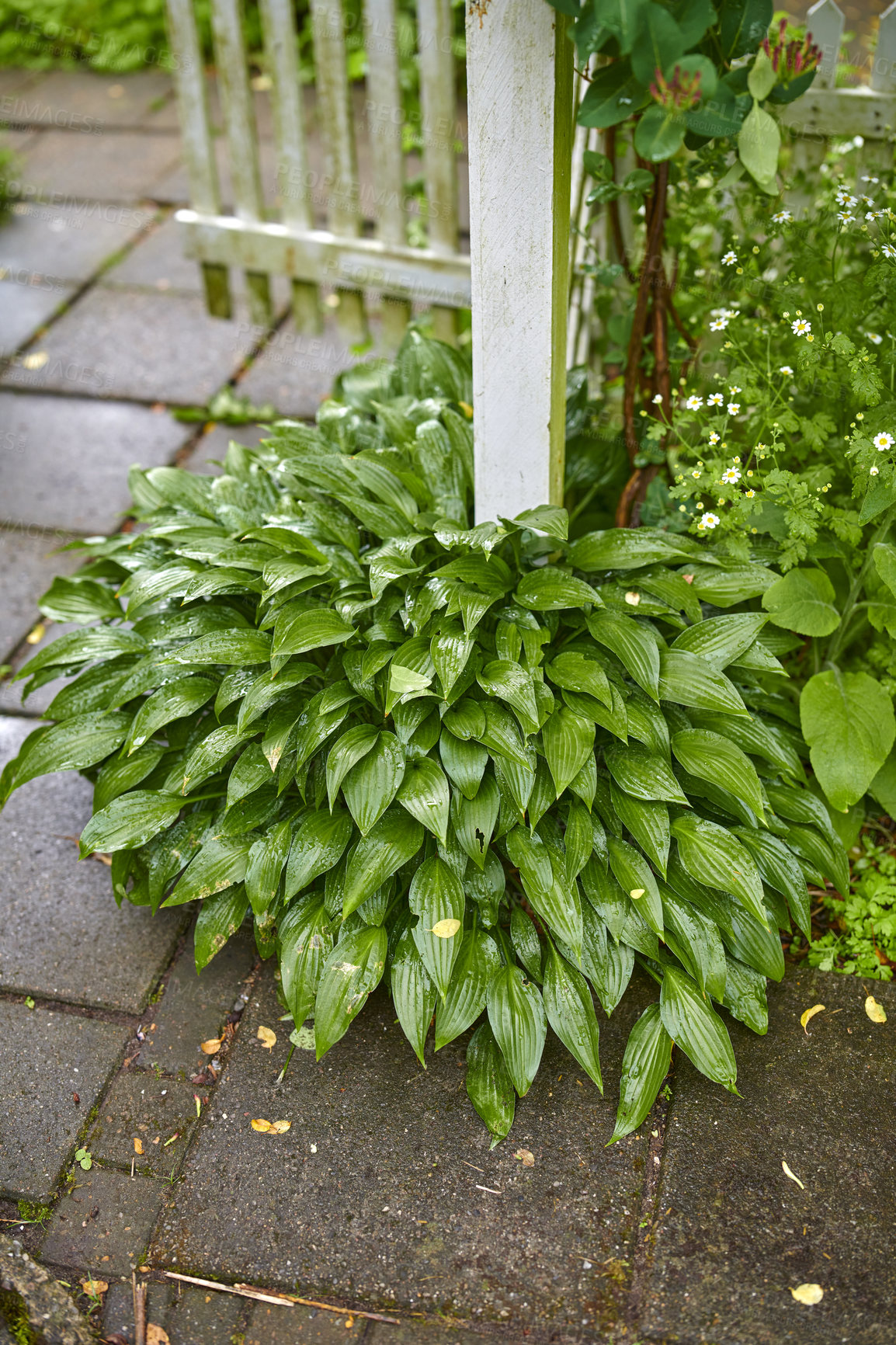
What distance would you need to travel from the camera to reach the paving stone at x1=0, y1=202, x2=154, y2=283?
16.2 feet

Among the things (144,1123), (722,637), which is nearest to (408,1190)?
(144,1123)

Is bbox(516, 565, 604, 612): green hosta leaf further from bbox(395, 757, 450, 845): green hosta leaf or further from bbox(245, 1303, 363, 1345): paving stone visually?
bbox(245, 1303, 363, 1345): paving stone

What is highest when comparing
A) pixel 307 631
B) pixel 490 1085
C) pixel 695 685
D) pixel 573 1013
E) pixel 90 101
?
pixel 90 101

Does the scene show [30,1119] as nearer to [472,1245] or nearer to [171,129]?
[472,1245]

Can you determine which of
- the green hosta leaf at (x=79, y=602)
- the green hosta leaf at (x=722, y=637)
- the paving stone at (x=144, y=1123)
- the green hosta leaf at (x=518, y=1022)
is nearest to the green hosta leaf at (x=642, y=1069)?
the green hosta leaf at (x=518, y=1022)

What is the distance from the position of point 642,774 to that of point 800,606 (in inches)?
21.7

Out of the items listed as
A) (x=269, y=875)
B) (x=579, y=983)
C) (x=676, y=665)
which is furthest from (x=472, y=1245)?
(x=676, y=665)

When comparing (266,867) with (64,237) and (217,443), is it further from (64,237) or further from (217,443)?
(64,237)

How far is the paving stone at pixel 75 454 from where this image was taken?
381 centimetres

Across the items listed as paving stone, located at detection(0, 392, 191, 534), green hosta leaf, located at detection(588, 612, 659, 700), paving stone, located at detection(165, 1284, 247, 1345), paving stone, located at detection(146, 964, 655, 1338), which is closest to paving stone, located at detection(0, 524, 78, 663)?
paving stone, located at detection(0, 392, 191, 534)

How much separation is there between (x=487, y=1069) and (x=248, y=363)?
309 centimetres

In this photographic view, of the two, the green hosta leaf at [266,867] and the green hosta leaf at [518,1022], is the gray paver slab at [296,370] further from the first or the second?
the green hosta leaf at [518,1022]

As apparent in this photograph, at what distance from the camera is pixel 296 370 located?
14.3 feet

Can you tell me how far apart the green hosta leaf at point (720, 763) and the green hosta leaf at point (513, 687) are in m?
0.35
